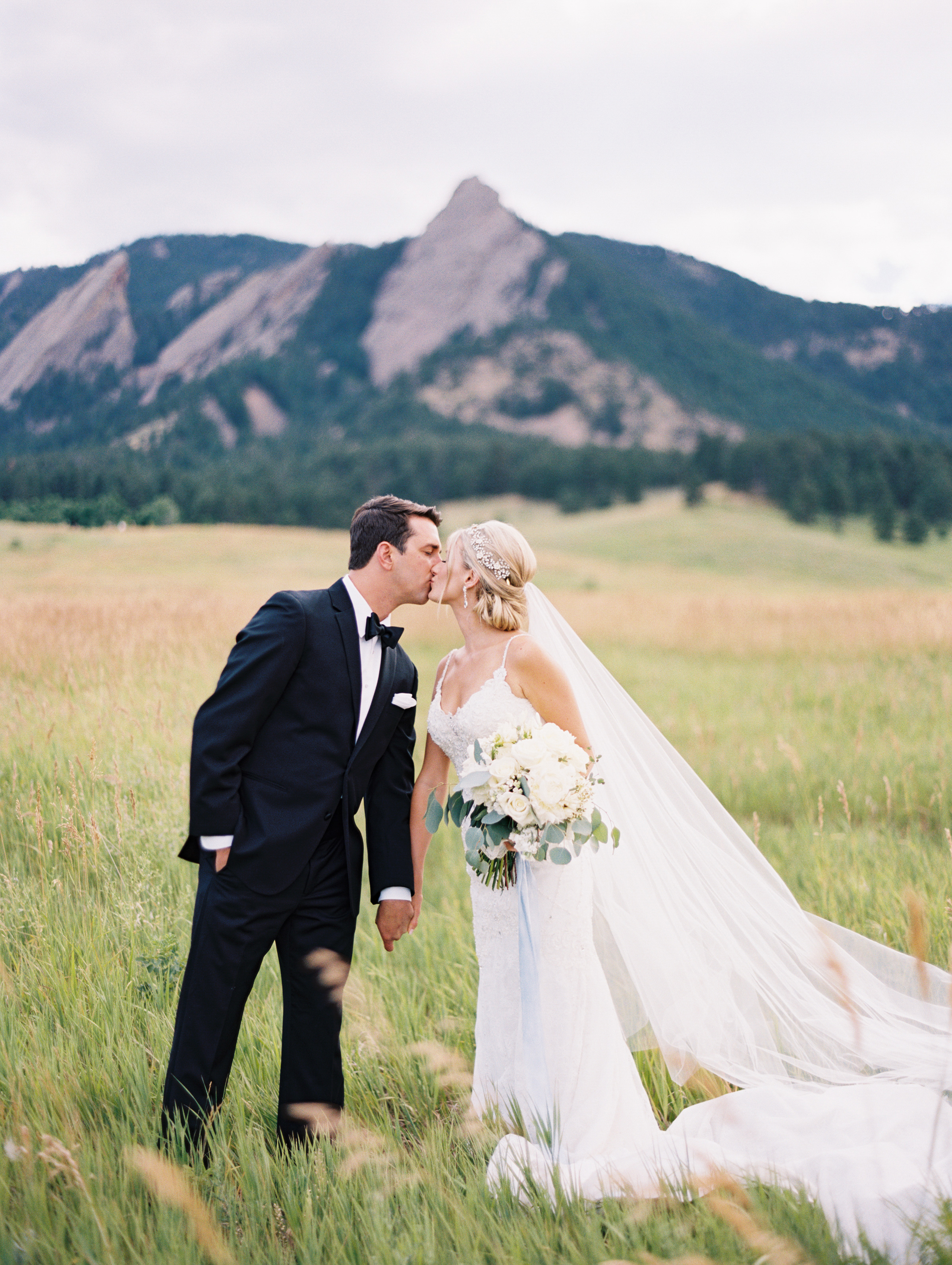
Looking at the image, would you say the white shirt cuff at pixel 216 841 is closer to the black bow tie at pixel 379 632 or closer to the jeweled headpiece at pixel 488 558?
the black bow tie at pixel 379 632

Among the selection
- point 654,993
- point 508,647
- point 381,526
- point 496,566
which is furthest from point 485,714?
point 654,993

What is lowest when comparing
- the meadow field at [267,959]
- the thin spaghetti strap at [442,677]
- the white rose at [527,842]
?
the meadow field at [267,959]

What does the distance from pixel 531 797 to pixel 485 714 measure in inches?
20.0

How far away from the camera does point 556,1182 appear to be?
245 cm

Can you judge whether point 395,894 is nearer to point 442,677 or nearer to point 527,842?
point 527,842

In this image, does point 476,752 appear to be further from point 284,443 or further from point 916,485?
point 284,443

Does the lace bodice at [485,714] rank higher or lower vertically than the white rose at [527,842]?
higher

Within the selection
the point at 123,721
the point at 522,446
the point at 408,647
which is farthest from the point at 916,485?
the point at 123,721

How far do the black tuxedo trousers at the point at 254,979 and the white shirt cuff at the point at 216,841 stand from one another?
0.15ft

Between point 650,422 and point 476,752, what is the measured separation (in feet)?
492

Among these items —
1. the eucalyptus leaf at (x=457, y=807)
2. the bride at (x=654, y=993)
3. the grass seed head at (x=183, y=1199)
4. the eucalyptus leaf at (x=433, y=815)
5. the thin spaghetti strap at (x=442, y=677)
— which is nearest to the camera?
the grass seed head at (x=183, y=1199)

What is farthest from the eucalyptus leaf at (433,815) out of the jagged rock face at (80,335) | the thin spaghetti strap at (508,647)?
the jagged rock face at (80,335)

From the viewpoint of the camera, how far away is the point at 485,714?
3223 mm

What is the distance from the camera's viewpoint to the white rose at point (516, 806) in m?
2.79
